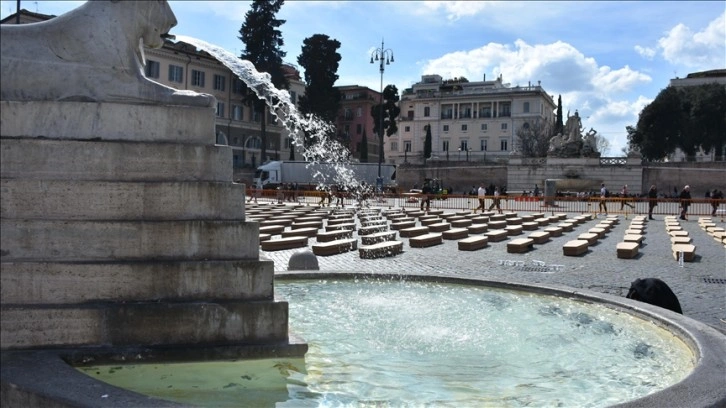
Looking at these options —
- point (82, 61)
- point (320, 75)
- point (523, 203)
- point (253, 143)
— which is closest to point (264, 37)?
point (320, 75)

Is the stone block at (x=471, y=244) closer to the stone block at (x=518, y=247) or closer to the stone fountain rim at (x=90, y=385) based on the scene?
the stone block at (x=518, y=247)

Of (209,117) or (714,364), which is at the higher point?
(209,117)

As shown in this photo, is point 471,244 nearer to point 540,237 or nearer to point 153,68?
point 540,237

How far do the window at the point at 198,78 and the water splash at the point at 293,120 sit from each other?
1075cm

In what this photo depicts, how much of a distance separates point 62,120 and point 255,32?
59.5 meters

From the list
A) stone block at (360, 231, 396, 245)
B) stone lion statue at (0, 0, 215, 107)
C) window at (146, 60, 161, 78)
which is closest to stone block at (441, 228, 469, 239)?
stone block at (360, 231, 396, 245)

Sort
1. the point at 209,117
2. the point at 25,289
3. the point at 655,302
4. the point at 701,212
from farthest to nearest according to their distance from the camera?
the point at 701,212, the point at 655,302, the point at 209,117, the point at 25,289

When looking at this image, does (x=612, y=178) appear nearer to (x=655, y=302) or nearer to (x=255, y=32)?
(x=255, y=32)

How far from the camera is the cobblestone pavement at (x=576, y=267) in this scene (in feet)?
32.7

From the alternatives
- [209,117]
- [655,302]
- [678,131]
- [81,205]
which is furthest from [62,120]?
[678,131]

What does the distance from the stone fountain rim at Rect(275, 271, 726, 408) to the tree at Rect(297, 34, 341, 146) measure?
58678 mm

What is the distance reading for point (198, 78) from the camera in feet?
219

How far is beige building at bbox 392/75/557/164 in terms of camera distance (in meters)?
96.9

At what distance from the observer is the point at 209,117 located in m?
5.26
